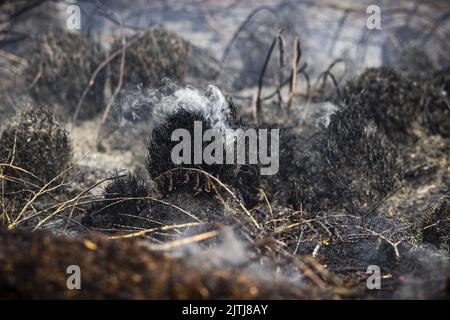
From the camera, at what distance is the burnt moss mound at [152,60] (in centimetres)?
610

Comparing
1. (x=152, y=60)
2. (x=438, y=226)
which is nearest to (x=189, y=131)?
(x=438, y=226)

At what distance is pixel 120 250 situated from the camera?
1919 millimetres

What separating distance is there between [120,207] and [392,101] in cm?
383

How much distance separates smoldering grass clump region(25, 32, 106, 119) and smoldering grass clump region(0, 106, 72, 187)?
75.6 inches

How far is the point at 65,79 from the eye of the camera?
20.8 ft

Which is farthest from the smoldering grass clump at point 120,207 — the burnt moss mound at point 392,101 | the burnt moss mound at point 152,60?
the burnt moss mound at point 392,101

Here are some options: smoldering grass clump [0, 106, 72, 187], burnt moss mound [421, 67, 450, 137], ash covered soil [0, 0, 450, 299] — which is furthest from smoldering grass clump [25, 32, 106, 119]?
burnt moss mound [421, 67, 450, 137]

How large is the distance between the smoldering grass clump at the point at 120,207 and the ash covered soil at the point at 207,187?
0.5 inches

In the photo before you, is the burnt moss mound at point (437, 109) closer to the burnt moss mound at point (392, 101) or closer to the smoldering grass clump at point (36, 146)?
the burnt moss mound at point (392, 101)

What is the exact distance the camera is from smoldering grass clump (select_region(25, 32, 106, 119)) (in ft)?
20.9

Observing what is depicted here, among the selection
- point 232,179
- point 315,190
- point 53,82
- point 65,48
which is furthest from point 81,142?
point 315,190

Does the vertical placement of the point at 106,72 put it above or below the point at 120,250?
above

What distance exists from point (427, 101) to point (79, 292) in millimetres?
5305
